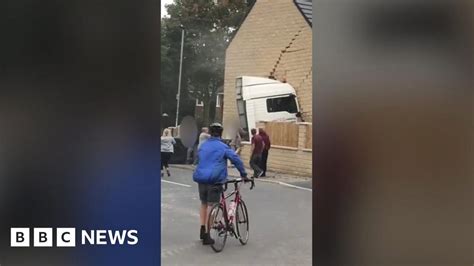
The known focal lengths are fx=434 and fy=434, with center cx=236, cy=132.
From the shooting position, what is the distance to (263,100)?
2.28 m

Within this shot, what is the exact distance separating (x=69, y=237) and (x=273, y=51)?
1.46 m

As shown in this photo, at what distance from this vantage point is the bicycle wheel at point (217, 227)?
2402 millimetres

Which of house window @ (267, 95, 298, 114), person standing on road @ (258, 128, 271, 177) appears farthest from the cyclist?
house window @ (267, 95, 298, 114)

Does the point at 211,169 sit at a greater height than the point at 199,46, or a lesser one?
lesser

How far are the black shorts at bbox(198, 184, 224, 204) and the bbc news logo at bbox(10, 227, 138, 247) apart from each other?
0.40 m

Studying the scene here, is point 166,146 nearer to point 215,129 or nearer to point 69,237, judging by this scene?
point 215,129

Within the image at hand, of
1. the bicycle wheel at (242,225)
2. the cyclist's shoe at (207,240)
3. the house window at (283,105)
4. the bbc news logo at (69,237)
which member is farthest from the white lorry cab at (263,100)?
the bbc news logo at (69,237)

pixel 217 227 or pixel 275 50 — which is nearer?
pixel 275 50

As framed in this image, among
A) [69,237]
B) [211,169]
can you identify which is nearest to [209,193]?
[211,169]

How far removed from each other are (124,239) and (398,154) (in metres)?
1.48

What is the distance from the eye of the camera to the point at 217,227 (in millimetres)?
2447

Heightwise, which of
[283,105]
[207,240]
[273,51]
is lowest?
[207,240]

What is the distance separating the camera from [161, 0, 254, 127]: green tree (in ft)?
7.41

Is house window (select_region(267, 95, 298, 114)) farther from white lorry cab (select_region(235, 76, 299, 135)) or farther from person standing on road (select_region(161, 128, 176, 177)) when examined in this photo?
person standing on road (select_region(161, 128, 176, 177))
